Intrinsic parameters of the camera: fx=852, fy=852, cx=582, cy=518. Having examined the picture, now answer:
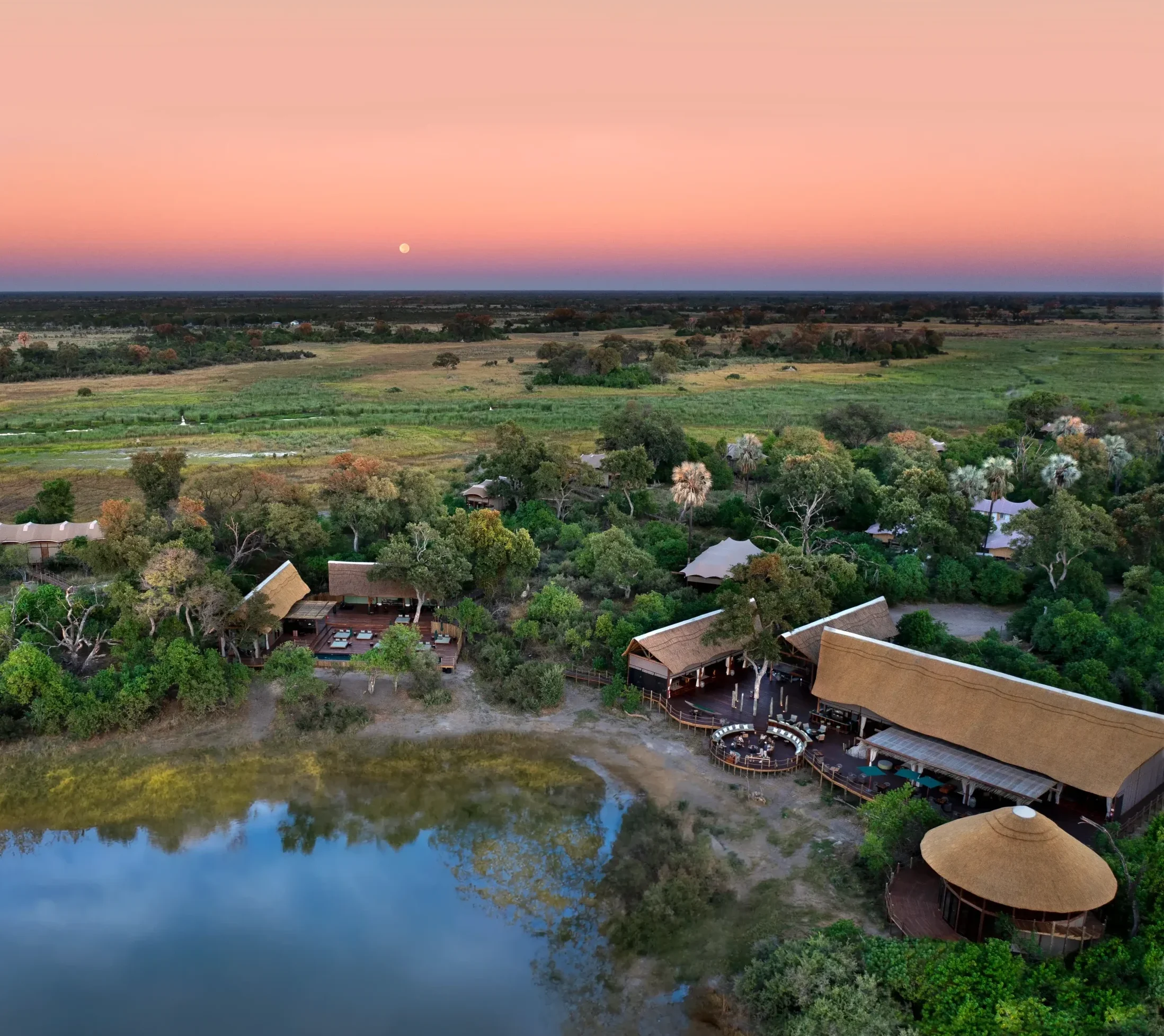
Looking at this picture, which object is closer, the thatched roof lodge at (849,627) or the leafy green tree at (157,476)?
the thatched roof lodge at (849,627)

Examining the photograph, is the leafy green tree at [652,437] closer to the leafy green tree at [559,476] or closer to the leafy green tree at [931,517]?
the leafy green tree at [559,476]

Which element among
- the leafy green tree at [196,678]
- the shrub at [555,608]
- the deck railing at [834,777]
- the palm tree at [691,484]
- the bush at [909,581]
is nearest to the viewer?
the deck railing at [834,777]

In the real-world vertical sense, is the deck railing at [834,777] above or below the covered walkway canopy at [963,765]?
below

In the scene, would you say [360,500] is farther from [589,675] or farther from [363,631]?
[589,675]

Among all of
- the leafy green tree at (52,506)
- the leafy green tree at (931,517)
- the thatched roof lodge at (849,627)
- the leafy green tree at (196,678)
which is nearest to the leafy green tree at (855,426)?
the leafy green tree at (931,517)

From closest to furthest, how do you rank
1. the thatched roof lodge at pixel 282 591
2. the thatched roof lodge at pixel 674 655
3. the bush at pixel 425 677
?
the thatched roof lodge at pixel 674 655 < the bush at pixel 425 677 < the thatched roof lodge at pixel 282 591

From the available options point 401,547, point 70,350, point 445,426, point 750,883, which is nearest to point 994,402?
point 445,426

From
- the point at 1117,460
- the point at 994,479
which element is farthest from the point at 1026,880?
the point at 1117,460

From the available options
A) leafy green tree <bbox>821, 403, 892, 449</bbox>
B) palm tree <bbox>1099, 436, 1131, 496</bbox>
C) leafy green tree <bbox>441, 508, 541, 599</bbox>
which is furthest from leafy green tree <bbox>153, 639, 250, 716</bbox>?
leafy green tree <bbox>821, 403, 892, 449</bbox>
